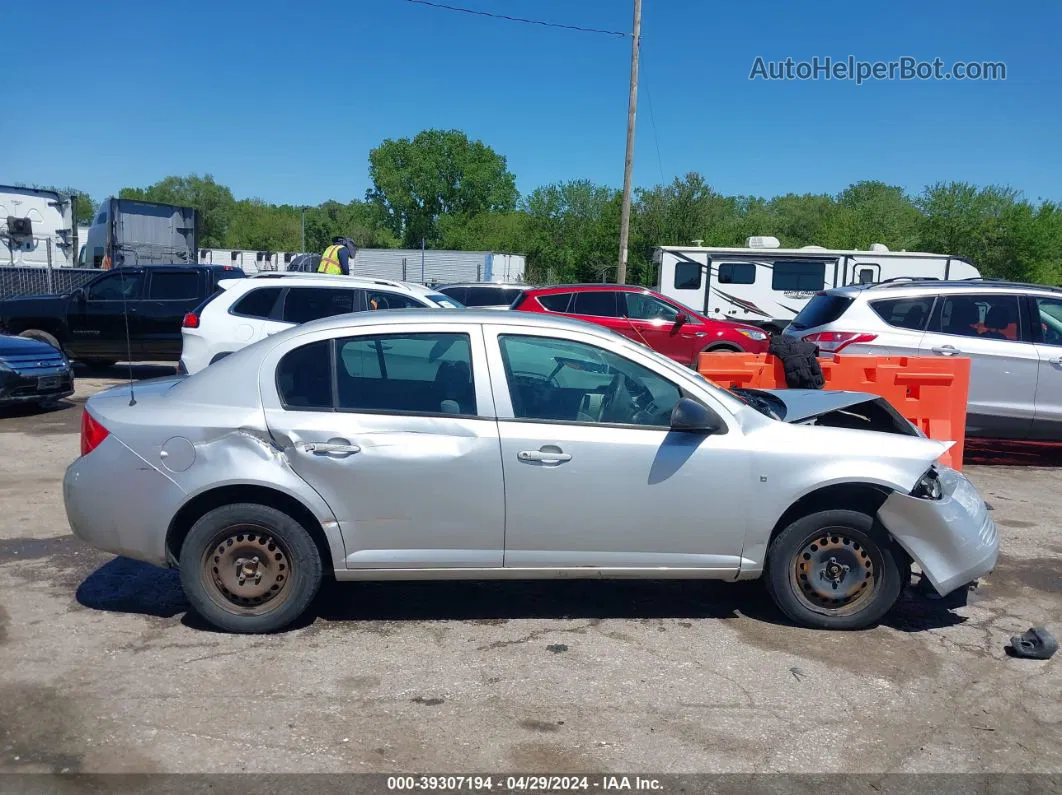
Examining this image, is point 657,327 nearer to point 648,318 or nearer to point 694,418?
point 648,318

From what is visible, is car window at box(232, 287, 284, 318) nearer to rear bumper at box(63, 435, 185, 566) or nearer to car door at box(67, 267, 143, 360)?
rear bumper at box(63, 435, 185, 566)

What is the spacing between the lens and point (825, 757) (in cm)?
359

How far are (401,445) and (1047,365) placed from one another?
7.13 m

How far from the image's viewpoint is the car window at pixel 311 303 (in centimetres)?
978

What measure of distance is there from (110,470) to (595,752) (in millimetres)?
2854

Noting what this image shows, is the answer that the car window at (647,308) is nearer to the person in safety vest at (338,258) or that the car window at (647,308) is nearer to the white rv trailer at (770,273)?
the person in safety vest at (338,258)

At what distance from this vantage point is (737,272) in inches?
885

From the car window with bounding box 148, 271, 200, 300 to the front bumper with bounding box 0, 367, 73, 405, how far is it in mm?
3376

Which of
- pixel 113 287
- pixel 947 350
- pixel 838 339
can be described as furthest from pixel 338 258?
pixel 947 350

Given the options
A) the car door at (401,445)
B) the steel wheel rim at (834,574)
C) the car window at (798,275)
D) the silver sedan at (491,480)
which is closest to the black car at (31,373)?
the silver sedan at (491,480)

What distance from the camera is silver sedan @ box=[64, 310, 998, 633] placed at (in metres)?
4.55

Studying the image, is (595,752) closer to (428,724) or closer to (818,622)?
(428,724)

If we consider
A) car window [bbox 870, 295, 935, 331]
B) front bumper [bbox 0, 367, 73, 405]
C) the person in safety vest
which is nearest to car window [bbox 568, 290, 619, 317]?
the person in safety vest

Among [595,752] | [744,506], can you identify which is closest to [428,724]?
[595,752]
